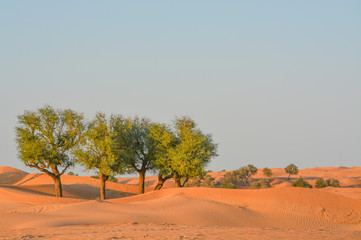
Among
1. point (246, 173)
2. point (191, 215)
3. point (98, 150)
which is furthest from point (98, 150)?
point (246, 173)

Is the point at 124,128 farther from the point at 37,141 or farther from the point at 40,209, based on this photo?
the point at 40,209

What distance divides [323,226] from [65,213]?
15.7 metres

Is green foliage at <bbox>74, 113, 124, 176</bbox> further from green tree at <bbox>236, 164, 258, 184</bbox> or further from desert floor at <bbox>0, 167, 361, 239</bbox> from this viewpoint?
green tree at <bbox>236, 164, 258, 184</bbox>

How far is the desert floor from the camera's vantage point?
16484 mm

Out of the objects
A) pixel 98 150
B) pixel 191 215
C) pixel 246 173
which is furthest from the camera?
pixel 246 173

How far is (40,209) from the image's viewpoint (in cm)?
2577

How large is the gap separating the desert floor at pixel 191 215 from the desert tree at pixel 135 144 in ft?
24.3

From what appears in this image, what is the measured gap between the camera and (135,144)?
43.2m

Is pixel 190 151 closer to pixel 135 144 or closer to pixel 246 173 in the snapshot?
pixel 135 144

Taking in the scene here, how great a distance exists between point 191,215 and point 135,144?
19.4m

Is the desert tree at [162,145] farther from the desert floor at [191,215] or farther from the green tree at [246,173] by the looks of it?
the green tree at [246,173]

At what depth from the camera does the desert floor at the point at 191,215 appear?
16484 millimetres

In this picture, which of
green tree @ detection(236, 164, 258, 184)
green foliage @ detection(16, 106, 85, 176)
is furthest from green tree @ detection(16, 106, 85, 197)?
green tree @ detection(236, 164, 258, 184)

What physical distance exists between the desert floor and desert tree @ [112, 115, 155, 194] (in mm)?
7407
